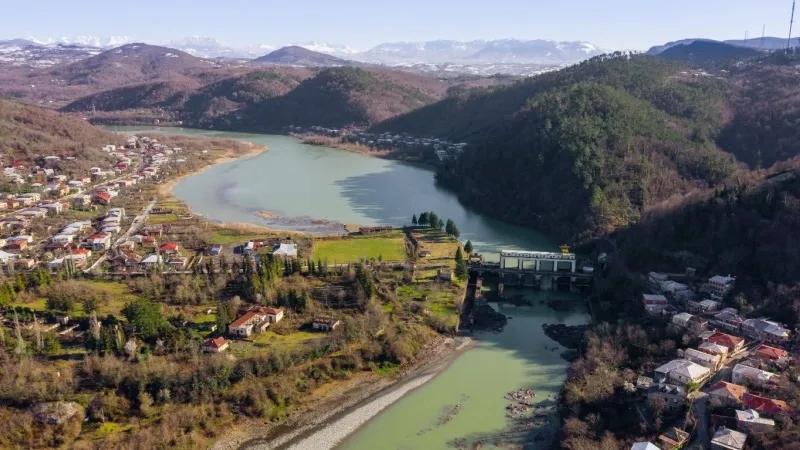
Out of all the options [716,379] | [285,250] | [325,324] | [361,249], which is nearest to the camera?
[716,379]

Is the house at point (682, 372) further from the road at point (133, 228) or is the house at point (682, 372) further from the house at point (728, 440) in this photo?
the road at point (133, 228)

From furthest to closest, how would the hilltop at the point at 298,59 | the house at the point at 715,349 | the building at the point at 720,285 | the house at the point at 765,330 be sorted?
the hilltop at the point at 298,59, the building at the point at 720,285, the house at the point at 765,330, the house at the point at 715,349

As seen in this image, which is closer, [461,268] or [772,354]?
[772,354]

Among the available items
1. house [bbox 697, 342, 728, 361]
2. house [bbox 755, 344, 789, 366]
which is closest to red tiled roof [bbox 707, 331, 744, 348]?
house [bbox 697, 342, 728, 361]

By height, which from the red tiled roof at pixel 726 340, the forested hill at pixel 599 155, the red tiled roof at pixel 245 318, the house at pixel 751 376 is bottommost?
the house at pixel 751 376

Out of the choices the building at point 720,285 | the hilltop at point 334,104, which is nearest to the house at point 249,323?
the building at point 720,285

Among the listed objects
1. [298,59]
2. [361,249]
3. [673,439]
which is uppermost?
[298,59]

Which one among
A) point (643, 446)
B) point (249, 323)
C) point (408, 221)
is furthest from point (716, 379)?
point (408, 221)

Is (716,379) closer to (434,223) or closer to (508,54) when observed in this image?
(434,223)
